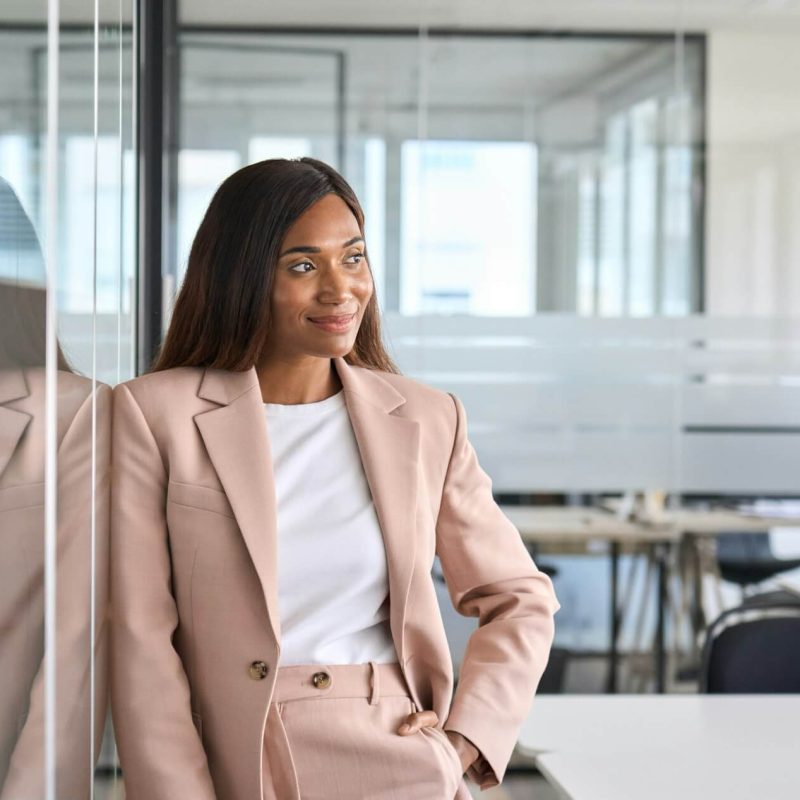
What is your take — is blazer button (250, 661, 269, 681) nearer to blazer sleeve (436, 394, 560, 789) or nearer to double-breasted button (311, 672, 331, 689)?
double-breasted button (311, 672, 331, 689)

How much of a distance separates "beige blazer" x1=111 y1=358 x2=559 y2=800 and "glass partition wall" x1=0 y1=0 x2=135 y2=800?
5 centimetres

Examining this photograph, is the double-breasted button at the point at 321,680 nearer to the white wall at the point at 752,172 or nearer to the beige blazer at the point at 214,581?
the beige blazer at the point at 214,581

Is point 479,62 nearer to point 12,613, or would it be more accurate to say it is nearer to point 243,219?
point 243,219

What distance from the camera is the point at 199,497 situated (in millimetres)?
1536

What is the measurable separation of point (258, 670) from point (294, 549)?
0.55 feet

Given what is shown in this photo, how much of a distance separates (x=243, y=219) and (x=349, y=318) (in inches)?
7.7

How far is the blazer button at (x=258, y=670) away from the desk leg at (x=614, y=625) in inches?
119

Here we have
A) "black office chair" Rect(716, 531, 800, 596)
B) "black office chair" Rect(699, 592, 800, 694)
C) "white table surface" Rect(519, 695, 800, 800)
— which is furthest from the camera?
"black office chair" Rect(716, 531, 800, 596)

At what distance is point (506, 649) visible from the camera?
1793 millimetres

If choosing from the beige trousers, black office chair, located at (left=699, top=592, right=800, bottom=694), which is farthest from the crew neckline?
black office chair, located at (left=699, top=592, right=800, bottom=694)

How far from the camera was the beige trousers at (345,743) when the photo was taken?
1564 millimetres

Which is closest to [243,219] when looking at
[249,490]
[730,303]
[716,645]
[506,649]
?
[249,490]

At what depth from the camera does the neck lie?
1729 millimetres

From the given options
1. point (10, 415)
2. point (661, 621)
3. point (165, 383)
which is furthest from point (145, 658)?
point (661, 621)
